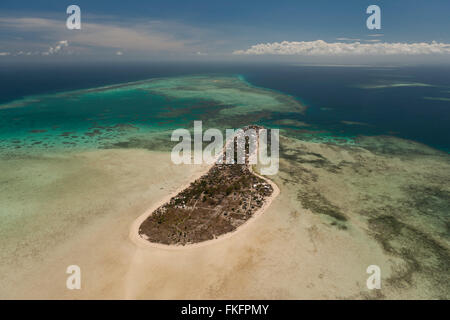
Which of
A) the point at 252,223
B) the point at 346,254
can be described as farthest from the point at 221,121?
the point at 346,254

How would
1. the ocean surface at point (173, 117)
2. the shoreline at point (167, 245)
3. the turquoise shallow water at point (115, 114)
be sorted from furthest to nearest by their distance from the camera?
the ocean surface at point (173, 117), the turquoise shallow water at point (115, 114), the shoreline at point (167, 245)

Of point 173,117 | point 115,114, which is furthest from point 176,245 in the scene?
point 115,114

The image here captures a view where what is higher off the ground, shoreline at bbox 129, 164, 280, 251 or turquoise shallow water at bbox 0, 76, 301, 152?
turquoise shallow water at bbox 0, 76, 301, 152

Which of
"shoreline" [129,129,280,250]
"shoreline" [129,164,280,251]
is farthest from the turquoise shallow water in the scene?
"shoreline" [129,164,280,251]

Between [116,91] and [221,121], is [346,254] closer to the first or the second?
[221,121]

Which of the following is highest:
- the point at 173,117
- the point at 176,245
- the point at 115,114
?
the point at 115,114

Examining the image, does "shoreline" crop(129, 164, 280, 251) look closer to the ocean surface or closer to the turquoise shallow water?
the turquoise shallow water

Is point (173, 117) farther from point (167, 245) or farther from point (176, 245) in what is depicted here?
point (176, 245)

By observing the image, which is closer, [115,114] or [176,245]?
[176,245]

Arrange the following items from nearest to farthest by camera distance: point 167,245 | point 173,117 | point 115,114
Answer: point 167,245 < point 173,117 < point 115,114

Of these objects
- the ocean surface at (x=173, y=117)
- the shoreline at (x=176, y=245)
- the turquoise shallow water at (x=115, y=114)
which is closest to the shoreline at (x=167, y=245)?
the shoreline at (x=176, y=245)

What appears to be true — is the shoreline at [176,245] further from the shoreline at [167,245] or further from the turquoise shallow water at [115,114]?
the turquoise shallow water at [115,114]
